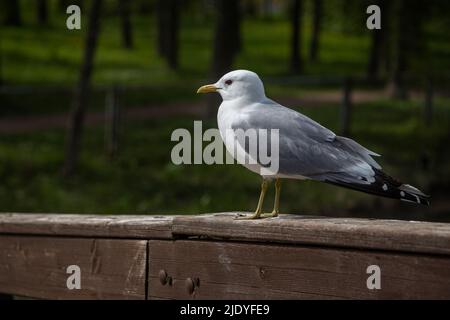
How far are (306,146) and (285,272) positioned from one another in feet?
2.55

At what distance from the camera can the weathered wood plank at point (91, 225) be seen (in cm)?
383

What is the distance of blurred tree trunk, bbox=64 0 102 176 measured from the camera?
15.8m

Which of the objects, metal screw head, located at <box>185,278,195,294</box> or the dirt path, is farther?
the dirt path

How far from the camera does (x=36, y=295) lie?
4.32 m

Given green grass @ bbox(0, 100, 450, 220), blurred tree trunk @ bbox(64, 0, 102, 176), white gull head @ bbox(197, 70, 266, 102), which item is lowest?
green grass @ bbox(0, 100, 450, 220)

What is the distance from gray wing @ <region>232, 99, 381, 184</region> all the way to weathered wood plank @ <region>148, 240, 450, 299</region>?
556 millimetres

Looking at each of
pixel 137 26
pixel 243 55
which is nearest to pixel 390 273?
pixel 243 55

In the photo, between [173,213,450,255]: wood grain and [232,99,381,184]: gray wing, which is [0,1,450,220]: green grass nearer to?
[232,99,381,184]: gray wing

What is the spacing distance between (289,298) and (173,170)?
13.3 m

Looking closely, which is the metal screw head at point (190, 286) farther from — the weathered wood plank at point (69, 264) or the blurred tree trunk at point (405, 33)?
the blurred tree trunk at point (405, 33)

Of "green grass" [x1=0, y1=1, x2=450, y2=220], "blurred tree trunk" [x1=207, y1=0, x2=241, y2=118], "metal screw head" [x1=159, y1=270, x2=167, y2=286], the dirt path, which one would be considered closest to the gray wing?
"metal screw head" [x1=159, y1=270, x2=167, y2=286]

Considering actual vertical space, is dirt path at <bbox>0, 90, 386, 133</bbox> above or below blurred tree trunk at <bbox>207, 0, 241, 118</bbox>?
below

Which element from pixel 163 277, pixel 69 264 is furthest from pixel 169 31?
pixel 163 277

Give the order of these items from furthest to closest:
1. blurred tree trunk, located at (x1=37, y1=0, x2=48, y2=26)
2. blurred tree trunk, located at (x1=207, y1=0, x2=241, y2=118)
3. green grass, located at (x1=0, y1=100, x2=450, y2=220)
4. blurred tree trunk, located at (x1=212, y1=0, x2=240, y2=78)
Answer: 1. blurred tree trunk, located at (x1=37, y1=0, x2=48, y2=26)
2. blurred tree trunk, located at (x1=212, y1=0, x2=240, y2=78)
3. blurred tree trunk, located at (x1=207, y1=0, x2=241, y2=118)
4. green grass, located at (x1=0, y1=100, x2=450, y2=220)
